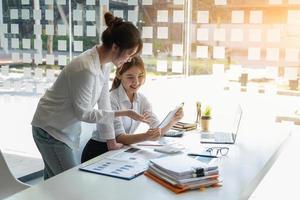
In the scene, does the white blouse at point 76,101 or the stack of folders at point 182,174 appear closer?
the stack of folders at point 182,174

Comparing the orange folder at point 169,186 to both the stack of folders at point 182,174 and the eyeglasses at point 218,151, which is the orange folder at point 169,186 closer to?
the stack of folders at point 182,174

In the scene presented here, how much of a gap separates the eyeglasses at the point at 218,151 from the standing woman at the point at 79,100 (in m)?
0.42

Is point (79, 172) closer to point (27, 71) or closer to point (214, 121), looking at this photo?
point (214, 121)

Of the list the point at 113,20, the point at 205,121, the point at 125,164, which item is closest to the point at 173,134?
the point at 205,121

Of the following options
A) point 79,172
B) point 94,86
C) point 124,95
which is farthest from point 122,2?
point 79,172

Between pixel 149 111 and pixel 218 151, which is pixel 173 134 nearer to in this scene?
pixel 149 111

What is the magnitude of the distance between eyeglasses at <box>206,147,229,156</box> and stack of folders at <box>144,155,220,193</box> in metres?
0.40

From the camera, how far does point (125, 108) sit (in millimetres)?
2445

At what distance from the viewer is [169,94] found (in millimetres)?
3404

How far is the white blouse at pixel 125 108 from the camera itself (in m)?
2.28

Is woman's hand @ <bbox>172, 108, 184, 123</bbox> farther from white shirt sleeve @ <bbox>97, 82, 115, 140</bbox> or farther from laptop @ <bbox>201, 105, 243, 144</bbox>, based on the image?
white shirt sleeve @ <bbox>97, 82, 115, 140</bbox>

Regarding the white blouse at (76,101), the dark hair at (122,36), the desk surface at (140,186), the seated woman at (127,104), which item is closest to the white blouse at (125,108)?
the seated woman at (127,104)

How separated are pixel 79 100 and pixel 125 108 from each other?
1.74ft

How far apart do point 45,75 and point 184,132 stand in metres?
1.56
